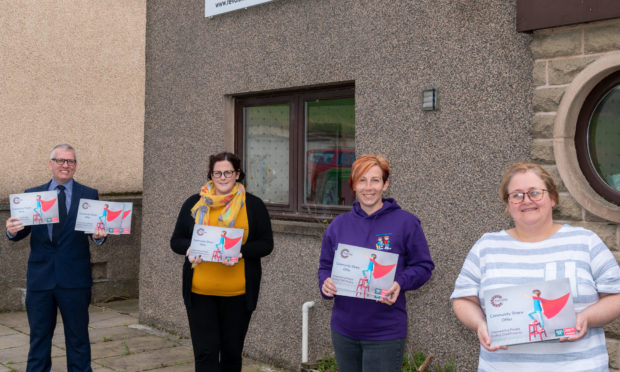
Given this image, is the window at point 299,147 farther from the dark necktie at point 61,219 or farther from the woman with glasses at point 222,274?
the dark necktie at point 61,219

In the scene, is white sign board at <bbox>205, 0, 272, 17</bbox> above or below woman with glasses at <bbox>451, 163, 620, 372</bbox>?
above

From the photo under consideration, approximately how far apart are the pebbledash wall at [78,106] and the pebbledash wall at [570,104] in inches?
280

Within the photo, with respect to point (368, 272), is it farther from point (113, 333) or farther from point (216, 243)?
point (113, 333)

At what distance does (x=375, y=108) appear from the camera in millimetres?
5562

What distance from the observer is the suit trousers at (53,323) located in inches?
195

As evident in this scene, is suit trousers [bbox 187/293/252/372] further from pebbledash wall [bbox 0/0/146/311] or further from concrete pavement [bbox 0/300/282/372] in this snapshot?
pebbledash wall [bbox 0/0/146/311]

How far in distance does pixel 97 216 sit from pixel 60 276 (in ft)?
1.65

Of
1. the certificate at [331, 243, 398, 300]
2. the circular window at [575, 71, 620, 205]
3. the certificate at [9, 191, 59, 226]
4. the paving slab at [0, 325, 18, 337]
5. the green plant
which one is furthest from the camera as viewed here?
the paving slab at [0, 325, 18, 337]

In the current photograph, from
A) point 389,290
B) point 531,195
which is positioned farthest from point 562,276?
point 389,290

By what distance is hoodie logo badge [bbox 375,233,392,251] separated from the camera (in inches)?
133

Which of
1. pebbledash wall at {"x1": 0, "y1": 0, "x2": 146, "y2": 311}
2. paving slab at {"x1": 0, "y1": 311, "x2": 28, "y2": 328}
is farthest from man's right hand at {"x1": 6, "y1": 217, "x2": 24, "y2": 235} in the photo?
pebbledash wall at {"x1": 0, "y1": 0, "x2": 146, "y2": 311}

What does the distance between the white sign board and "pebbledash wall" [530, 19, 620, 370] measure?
10.0 ft

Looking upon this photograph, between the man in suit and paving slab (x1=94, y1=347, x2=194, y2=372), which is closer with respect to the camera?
the man in suit

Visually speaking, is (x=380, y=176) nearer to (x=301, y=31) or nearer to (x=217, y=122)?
(x=301, y=31)
